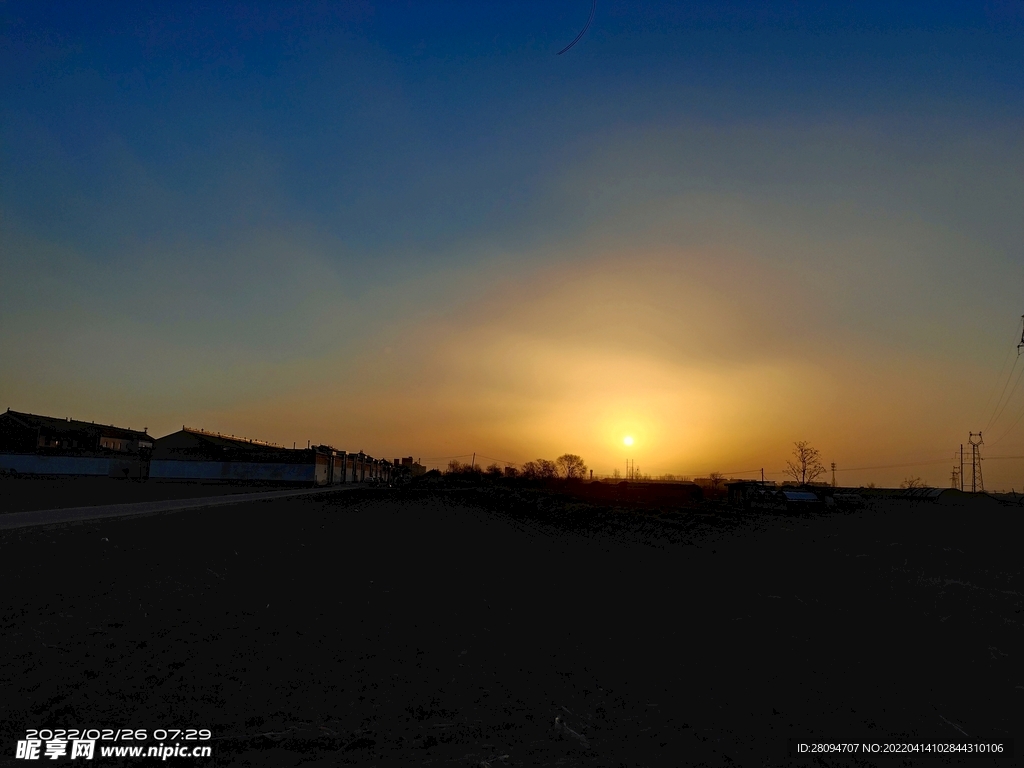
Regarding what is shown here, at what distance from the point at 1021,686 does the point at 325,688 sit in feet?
23.9

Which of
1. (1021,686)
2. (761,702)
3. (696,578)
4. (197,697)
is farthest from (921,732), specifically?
(696,578)

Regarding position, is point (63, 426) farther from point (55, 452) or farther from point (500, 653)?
point (500, 653)

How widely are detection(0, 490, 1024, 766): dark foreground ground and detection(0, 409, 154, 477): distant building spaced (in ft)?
240

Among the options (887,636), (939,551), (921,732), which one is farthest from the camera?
(939,551)

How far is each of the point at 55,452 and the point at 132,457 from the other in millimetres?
9980

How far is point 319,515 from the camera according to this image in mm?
31141

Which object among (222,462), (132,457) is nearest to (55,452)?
(132,457)

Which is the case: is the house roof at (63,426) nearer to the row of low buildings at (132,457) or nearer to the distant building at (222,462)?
the row of low buildings at (132,457)

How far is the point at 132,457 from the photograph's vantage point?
87000mm

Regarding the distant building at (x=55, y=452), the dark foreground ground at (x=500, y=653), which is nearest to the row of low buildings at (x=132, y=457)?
the distant building at (x=55, y=452)

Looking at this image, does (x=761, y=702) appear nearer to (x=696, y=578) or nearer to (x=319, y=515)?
(x=696, y=578)

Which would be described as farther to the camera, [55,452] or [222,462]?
[222,462]

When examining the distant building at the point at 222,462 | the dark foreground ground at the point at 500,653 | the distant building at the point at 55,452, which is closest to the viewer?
the dark foreground ground at the point at 500,653

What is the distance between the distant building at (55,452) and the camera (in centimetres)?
7656
